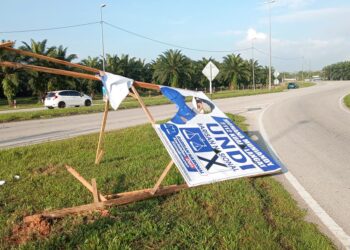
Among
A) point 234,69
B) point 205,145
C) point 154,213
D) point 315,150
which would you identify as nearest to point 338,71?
point 234,69

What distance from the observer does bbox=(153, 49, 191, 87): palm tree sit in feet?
189

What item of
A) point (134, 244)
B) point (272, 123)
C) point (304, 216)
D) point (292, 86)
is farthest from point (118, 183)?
point (292, 86)

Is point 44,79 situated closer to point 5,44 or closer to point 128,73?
point 128,73

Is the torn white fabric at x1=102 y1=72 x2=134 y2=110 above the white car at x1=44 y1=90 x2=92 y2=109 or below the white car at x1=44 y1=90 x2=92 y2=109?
above

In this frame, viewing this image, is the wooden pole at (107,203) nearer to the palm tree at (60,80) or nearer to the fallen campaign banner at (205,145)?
the fallen campaign banner at (205,145)

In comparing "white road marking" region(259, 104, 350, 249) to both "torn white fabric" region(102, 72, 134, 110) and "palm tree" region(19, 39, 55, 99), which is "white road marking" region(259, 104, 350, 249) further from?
"palm tree" region(19, 39, 55, 99)

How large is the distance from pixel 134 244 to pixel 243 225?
1186mm

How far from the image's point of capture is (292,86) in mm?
69750

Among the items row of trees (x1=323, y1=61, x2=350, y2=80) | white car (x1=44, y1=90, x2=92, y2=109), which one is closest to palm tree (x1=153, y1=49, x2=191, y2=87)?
white car (x1=44, y1=90, x2=92, y2=109)

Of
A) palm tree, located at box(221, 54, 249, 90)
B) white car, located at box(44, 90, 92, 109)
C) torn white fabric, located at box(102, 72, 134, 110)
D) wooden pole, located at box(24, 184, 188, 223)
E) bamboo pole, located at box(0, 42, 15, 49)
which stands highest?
palm tree, located at box(221, 54, 249, 90)

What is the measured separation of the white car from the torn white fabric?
25.9 m

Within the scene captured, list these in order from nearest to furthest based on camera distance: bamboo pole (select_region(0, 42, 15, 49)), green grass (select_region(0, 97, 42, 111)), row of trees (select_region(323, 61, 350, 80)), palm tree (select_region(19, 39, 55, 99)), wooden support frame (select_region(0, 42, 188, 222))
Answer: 1. bamboo pole (select_region(0, 42, 15, 49))
2. wooden support frame (select_region(0, 42, 188, 222))
3. green grass (select_region(0, 97, 42, 111))
4. palm tree (select_region(19, 39, 55, 99))
5. row of trees (select_region(323, 61, 350, 80))

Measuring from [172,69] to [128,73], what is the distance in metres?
6.65

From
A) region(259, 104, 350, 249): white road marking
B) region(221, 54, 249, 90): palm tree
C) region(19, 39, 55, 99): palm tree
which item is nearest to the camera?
region(259, 104, 350, 249): white road marking
